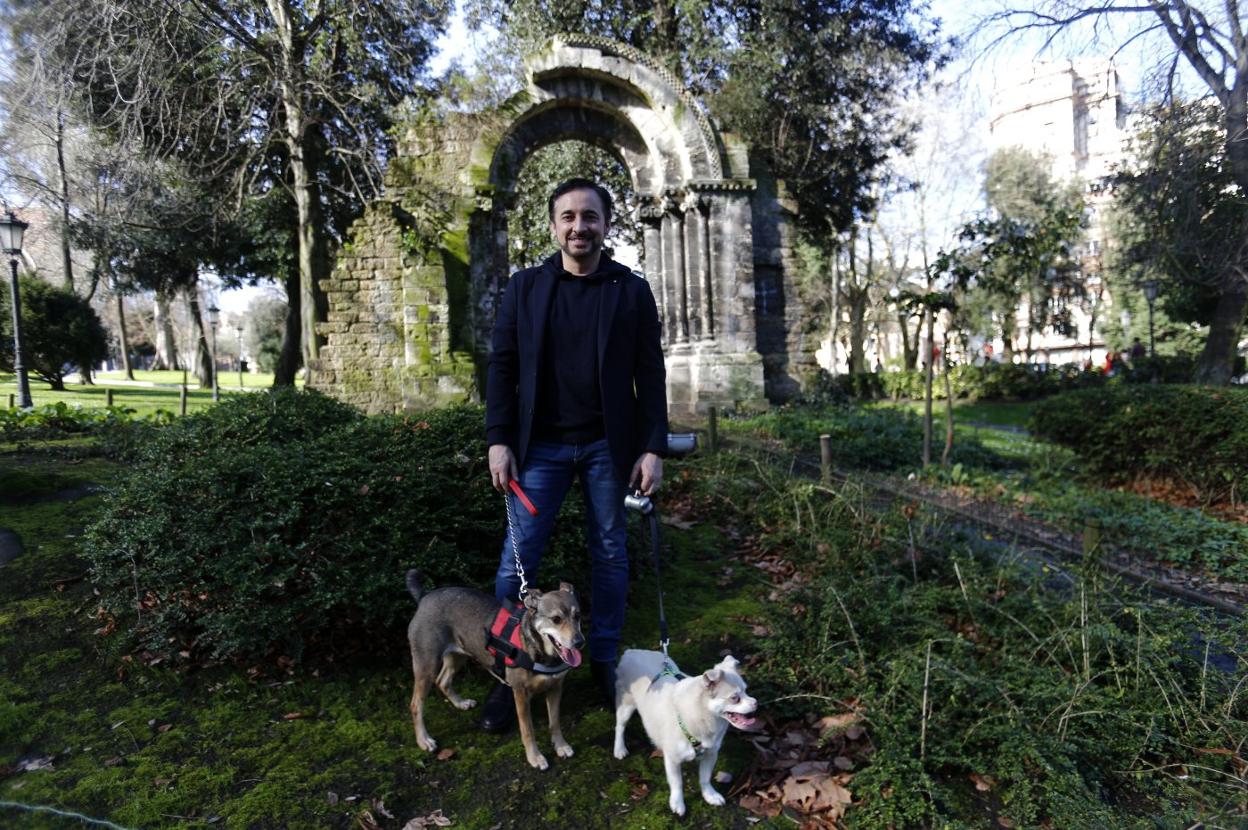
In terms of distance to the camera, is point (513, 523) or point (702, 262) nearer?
point (513, 523)

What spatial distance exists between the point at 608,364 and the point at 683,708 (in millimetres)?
1520

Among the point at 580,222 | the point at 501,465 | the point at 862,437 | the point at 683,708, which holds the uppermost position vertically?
the point at 580,222

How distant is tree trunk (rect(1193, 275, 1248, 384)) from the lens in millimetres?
16172

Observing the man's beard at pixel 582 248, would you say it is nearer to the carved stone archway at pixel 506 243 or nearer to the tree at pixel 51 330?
the carved stone archway at pixel 506 243

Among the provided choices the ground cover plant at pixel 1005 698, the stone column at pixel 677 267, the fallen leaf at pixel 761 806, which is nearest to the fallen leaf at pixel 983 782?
the ground cover plant at pixel 1005 698

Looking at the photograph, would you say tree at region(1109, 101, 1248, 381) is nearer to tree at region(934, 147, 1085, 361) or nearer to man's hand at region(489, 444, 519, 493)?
tree at region(934, 147, 1085, 361)

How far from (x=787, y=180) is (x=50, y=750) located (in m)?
20.0

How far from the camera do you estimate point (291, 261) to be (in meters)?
20.6

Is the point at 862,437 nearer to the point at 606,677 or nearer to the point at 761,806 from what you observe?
the point at 606,677

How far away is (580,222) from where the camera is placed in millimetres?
3168

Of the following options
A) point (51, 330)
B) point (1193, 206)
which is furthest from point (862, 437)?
point (51, 330)

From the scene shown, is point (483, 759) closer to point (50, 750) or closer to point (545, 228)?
point (50, 750)

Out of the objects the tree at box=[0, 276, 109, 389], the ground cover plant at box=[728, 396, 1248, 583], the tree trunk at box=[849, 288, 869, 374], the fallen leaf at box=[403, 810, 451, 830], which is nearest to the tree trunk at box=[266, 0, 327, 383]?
the tree at box=[0, 276, 109, 389]

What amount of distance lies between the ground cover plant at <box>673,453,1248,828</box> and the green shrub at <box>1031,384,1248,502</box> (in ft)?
16.0
